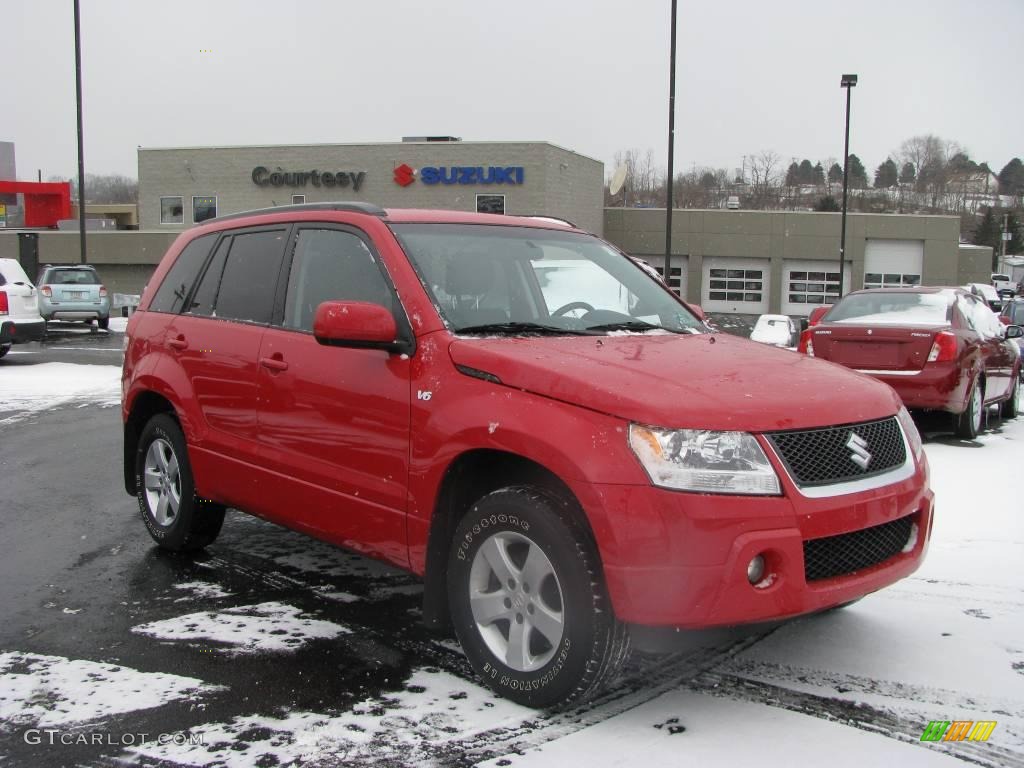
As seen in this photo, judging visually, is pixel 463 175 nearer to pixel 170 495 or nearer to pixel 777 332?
pixel 777 332

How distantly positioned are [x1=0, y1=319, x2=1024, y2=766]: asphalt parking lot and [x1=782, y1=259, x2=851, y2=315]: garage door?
46.2 metres

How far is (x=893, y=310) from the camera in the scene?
10.1 m

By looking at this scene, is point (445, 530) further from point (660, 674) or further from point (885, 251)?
point (885, 251)

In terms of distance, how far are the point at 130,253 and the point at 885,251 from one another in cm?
3731

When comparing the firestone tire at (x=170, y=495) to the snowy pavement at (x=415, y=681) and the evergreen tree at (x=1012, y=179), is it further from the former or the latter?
the evergreen tree at (x=1012, y=179)

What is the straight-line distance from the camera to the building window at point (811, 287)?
49000 mm

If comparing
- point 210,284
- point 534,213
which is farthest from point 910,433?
point 534,213

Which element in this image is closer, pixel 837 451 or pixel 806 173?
pixel 837 451

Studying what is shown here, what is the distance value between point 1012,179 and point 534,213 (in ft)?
425

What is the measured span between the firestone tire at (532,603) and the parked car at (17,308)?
14.2 m

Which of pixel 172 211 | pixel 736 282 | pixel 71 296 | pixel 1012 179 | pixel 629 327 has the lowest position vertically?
pixel 71 296

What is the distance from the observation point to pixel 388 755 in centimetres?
314

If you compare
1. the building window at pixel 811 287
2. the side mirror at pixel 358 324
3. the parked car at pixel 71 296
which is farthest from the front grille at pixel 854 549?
the building window at pixel 811 287

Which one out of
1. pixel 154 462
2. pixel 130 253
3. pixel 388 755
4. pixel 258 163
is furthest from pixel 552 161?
pixel 388 755
